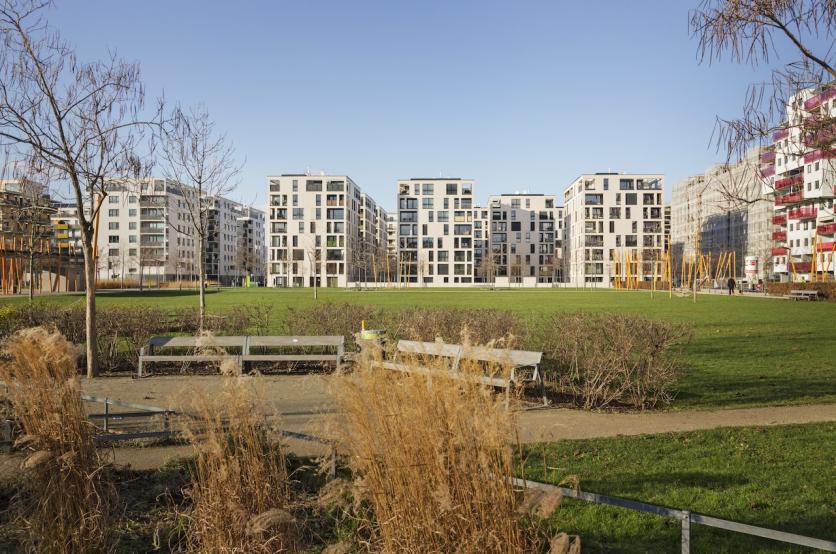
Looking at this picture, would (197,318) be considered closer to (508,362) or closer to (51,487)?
(51,487)

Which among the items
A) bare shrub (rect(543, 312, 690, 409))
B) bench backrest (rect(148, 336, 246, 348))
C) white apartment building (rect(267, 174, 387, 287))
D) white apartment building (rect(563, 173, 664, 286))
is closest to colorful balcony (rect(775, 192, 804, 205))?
bare shrub (rect(543, 312, 690, 409))

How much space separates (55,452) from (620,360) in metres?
7.81

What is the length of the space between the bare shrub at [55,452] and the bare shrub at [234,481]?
67cm

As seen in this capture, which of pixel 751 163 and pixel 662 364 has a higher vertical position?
pixel 751 163

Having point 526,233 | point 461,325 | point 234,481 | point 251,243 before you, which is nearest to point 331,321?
point 461,325

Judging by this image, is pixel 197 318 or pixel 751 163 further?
pixel 197 318

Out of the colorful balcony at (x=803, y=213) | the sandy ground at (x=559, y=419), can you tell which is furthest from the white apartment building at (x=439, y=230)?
the sandy ground at (x=559, y=419)

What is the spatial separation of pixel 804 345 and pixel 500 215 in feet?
359

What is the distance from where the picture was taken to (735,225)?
118m

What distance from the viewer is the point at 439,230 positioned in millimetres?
107375

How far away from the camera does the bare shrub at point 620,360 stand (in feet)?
30.4

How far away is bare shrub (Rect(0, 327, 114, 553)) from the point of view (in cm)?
370

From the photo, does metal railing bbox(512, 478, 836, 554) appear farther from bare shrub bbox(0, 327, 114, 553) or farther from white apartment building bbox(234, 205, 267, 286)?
white apartment building bbox(234, 205, 267, 286)

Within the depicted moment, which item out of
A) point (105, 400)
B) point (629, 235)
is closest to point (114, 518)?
point (105, 400)
